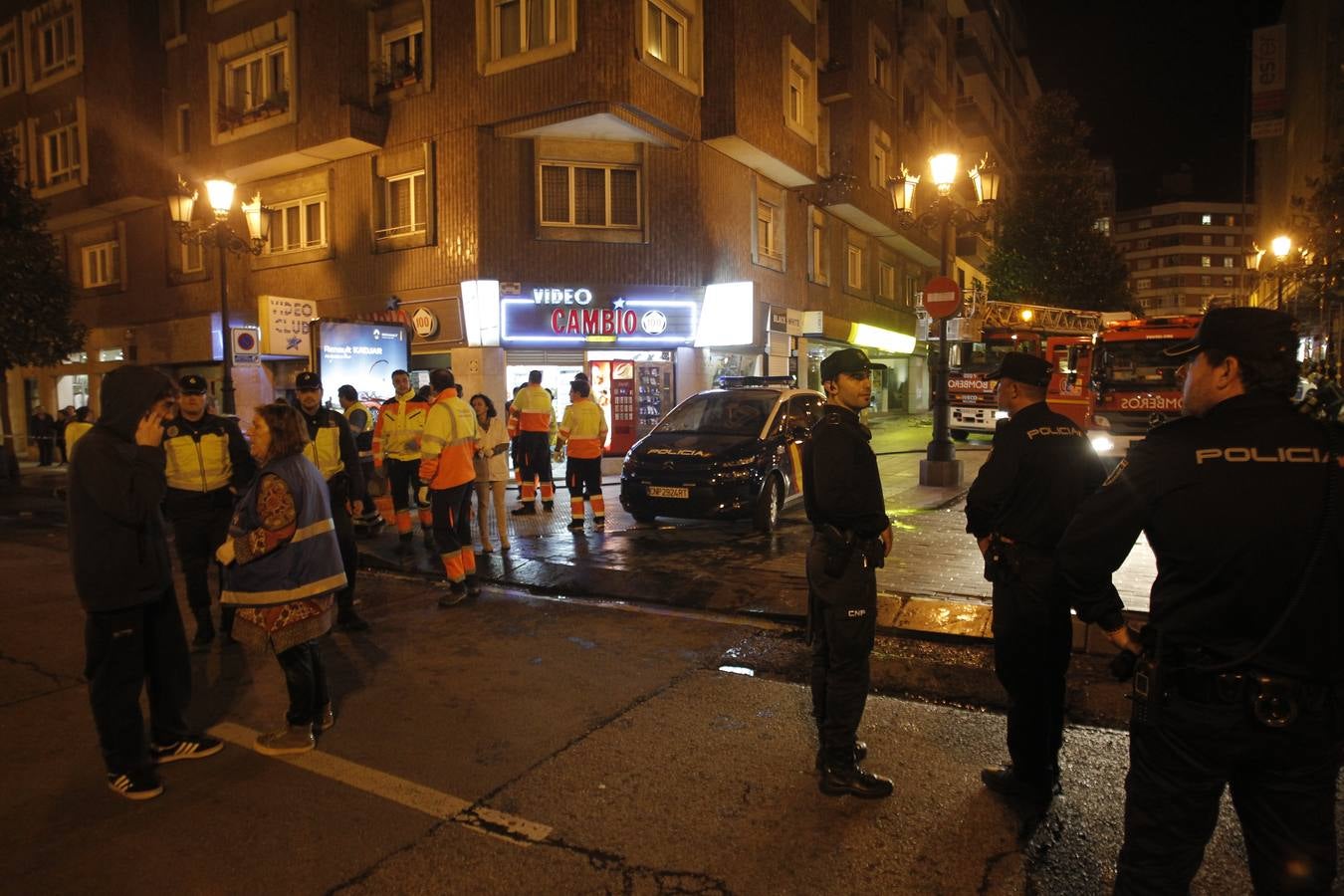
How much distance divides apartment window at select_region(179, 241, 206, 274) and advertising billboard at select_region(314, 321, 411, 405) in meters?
11.5

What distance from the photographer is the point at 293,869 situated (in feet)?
10.1

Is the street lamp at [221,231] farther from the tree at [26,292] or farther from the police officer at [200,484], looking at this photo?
the police officer at [200,484]

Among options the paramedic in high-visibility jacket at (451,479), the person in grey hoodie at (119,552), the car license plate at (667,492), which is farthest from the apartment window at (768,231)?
the person in grey hoodie at (119,552)

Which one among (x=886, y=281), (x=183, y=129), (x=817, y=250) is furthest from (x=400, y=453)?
(x=886, y=281)

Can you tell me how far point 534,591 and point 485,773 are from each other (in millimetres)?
3714

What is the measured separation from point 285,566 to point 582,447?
6176 millimetres

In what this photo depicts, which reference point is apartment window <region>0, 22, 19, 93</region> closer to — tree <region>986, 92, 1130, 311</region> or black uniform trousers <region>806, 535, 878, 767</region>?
black uniform trousers <region>806, 535, 878, 767</region>

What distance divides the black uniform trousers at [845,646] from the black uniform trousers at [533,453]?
26.7 ft

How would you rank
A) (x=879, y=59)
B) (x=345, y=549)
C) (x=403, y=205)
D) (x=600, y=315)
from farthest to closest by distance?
(x=879, y=59) < (x=403, y=205) < (x=600, y=315) < (x=345, y=549)

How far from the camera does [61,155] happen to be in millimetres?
24000

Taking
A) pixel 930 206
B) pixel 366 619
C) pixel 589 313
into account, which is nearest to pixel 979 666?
pixel 366 619

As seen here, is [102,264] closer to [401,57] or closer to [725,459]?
[401,57]

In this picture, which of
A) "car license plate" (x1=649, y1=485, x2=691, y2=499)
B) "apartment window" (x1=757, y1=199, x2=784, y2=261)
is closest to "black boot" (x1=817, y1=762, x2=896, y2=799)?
"car license plate" (x1=649, y1=485, x2=691, y2=499)

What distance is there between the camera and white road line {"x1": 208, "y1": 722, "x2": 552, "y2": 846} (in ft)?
11.0
